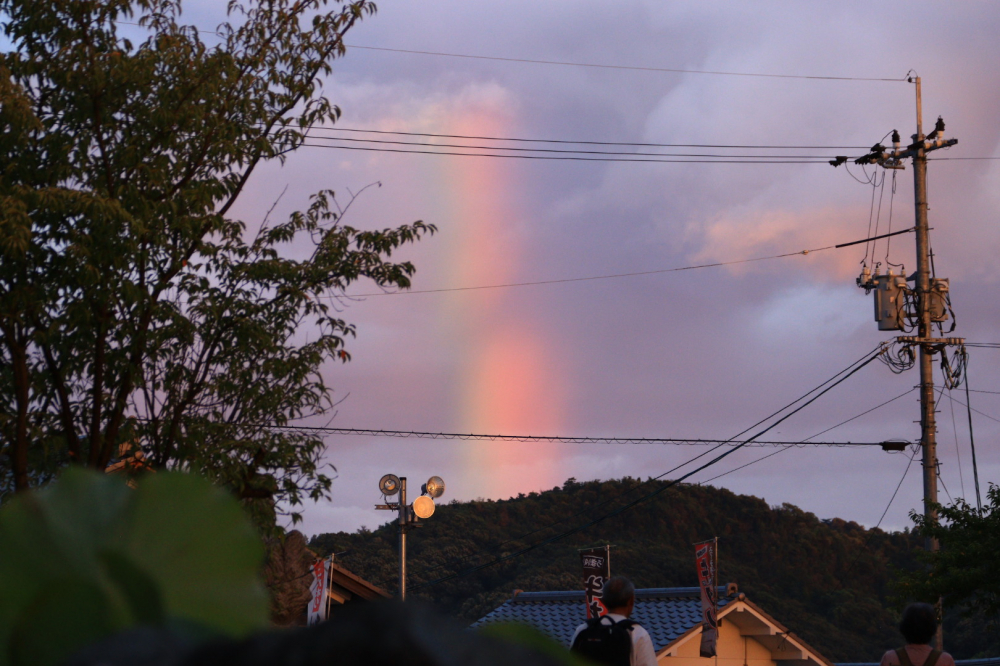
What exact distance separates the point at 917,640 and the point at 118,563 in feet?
17.4

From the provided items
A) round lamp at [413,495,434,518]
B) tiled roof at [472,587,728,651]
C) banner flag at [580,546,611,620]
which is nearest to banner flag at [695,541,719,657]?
tiled roof at [472,587,728,651]

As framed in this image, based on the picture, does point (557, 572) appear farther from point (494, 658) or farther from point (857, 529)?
point (494, 658)

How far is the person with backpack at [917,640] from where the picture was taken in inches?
191

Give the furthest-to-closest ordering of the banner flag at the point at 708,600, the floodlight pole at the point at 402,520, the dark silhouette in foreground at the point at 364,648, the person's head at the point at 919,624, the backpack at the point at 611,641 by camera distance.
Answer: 1. the banner flag at the point at 708,600
2. the floodlight pole at the point at 402,520
3. the person's head at the point at 919,624
4. the backpack at the point at 611,641
5. the dark silhouette in foreground at the point at 364,648

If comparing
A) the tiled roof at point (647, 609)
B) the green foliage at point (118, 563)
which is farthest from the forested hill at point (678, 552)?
the green foliage at point (118, 563)

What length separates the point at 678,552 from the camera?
3997cm

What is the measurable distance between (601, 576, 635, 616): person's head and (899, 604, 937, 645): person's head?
1.44 m

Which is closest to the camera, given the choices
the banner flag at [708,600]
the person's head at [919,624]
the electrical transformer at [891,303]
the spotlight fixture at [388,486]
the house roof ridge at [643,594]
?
the person's head at [919,624]

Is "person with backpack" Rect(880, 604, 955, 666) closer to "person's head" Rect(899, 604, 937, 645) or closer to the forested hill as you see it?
"person's head" Rect(899, 604, 937, 645)

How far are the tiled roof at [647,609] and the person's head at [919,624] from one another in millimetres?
15839

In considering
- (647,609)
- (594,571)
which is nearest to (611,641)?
(594,571)

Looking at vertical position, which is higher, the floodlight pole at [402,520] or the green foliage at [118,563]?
the floodlight pole at [402,520]

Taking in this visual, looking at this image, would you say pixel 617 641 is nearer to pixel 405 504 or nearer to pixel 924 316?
pixel 405 504

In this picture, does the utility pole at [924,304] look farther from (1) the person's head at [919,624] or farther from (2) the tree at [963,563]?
(1) the person's head at [919,624]
